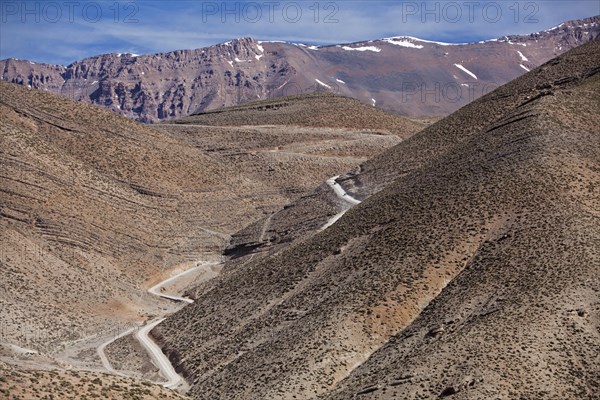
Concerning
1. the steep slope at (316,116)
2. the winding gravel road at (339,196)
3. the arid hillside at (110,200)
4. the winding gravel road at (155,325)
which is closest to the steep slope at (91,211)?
the arid hillside at (110,200)

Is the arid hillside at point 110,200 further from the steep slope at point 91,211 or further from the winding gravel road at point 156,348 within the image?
the winding gravel road at point 156,348

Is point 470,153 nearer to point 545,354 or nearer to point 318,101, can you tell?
point 545,354

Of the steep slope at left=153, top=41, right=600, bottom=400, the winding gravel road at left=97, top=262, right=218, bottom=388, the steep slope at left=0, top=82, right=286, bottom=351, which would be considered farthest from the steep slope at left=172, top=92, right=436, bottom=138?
the steep slope at left=153, top=41, right=600, bottom=400

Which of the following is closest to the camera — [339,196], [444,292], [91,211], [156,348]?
[444,292]

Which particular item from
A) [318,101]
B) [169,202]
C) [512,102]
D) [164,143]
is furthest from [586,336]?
[318,101]

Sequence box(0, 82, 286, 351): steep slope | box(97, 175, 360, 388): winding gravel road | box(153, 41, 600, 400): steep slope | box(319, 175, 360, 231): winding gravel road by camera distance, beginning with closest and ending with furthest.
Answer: box(153, 41, 600, 400): steep slope, box(97, 175, 360, 388): winding gravel road, box(0, 82, 286, 351): steep slope, box(319, 175, 360, 231): winding gravel road

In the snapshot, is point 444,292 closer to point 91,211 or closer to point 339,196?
point 339,196

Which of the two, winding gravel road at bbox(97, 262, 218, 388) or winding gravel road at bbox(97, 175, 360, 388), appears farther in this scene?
winding gravel road at bbox(97, 175, 360, 388)

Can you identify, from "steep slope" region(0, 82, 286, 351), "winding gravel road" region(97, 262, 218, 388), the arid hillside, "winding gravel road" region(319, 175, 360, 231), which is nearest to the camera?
"winding gravel road" region(97, 262, 218, 388)

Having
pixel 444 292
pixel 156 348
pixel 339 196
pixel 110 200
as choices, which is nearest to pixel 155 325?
pixel 156 348

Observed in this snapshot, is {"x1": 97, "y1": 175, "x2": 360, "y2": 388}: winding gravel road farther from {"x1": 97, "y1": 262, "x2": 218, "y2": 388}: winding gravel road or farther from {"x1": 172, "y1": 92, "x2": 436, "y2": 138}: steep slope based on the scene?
{"x1": 172, "y1": 92, "x2": 436, "y2": 138}: steep slope
